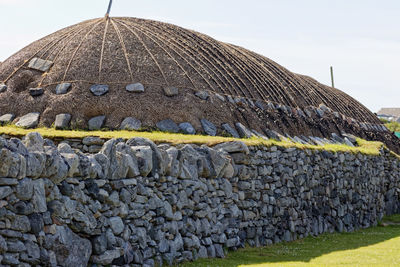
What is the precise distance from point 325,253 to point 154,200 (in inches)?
231

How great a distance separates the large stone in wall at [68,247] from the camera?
32.9 feet

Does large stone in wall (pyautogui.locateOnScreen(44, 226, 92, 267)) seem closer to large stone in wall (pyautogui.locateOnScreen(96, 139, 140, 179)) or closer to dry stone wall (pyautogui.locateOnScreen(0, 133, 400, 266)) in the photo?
dry stone wall (pyautogui.locateOnScreen(0, 133, 400, 266))

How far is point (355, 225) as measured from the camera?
2486 centimetres

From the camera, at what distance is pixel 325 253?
1717cm

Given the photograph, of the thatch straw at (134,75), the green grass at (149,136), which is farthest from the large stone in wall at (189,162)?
the thatch straw at (134,75)

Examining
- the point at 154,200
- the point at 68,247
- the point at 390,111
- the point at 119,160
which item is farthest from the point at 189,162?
the point at 390,111

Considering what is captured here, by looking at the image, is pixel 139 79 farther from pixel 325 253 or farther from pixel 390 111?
pixel 390 111

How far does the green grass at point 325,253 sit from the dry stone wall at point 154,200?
1.35 feet

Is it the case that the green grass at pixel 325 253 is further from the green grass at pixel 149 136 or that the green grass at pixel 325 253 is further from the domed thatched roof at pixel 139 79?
the domed thatched roof at pixel 139 79

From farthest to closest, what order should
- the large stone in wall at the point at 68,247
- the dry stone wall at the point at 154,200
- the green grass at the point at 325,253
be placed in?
1. the green grass at the point at 325,253
2. the large stone in wall at the point at 68,247
3. the dry stone wall at the point at 154,200

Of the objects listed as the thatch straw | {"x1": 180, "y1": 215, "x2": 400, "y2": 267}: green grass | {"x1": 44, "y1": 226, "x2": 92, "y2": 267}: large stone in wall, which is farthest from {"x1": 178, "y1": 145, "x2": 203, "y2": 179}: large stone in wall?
the thatch straw

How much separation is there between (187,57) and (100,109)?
4.88 m

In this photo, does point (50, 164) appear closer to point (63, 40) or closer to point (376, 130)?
point (63, 40)

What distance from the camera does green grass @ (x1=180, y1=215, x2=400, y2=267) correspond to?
15.0 meters
